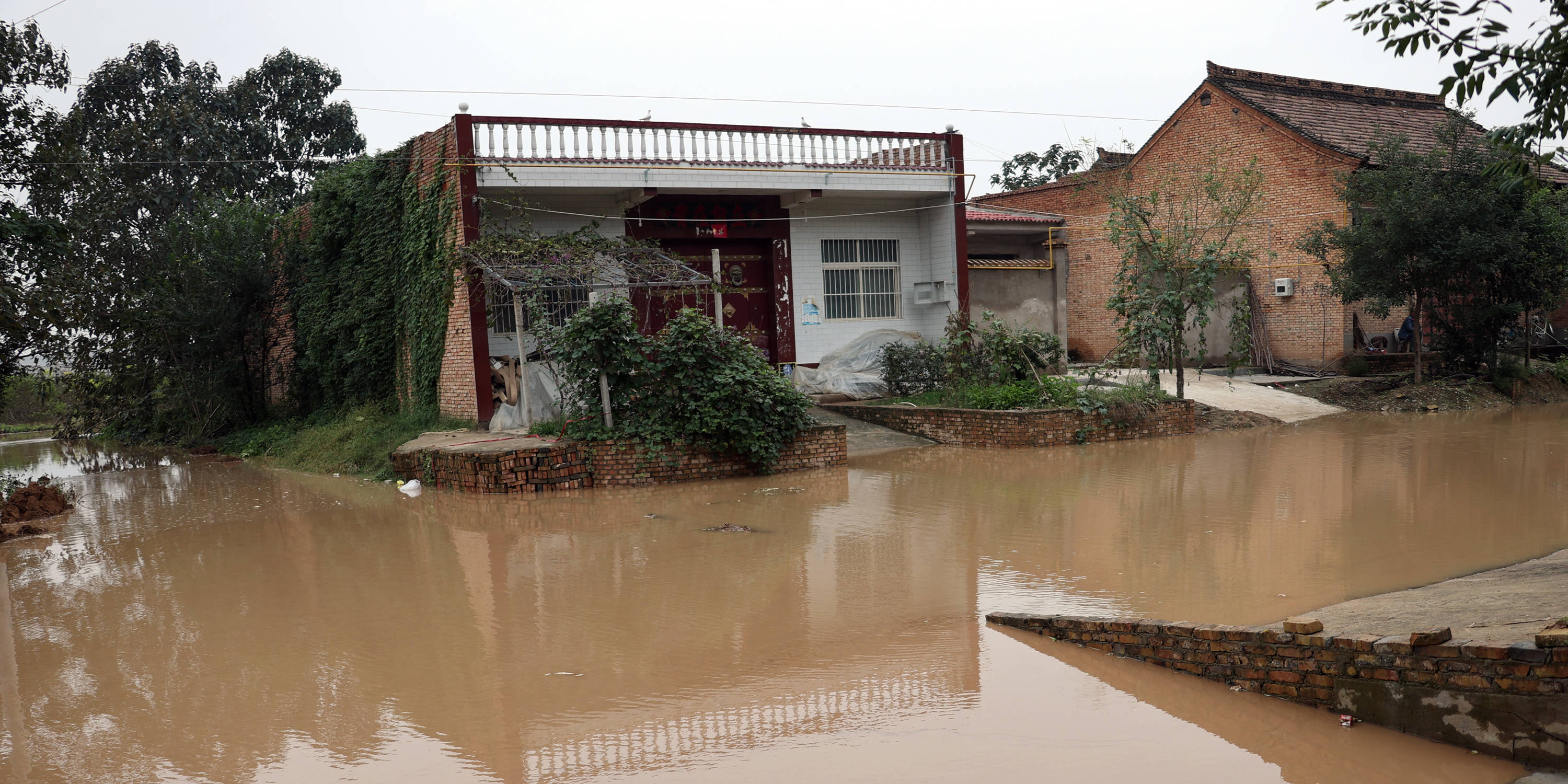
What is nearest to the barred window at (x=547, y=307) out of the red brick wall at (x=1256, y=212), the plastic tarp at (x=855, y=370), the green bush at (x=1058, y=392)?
the plastic tarp at (x=855, y=370)

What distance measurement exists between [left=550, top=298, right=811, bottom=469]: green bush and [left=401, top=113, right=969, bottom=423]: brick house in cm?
241

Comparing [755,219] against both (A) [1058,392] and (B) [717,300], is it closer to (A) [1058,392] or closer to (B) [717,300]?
(B) [717,300]

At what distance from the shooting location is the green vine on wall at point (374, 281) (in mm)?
14867

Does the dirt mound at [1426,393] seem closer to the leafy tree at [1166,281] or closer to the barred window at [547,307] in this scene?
the leafy tree at [1166,281]

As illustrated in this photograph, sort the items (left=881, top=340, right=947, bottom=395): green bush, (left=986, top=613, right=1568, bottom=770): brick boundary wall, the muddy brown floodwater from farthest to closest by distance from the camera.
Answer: (left=881, top=340, right=947, bottom=395): green bush < the muddy brown floodwater < (left=986, top=613, right=1568, bottom=770): brick boundary wall

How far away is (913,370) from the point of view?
54.1 feet

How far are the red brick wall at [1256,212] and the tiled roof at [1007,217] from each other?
1028mm

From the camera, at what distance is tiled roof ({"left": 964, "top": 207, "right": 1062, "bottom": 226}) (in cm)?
2128

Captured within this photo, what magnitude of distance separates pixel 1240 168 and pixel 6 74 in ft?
69.8

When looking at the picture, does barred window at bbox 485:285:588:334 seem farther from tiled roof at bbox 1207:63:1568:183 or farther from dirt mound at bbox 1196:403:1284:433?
tiled roof at bbox 1207:63:1568:183

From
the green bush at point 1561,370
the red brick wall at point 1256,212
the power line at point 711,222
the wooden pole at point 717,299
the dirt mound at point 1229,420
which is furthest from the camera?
the red brick wall at point 1256,212

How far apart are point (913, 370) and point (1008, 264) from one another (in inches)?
213

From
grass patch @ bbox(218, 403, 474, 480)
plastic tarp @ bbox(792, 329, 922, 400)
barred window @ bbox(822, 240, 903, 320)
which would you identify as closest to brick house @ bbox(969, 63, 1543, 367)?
barred window @ bbox(822, 240, 903, 320)

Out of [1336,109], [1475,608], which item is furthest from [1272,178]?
[1475,608]
